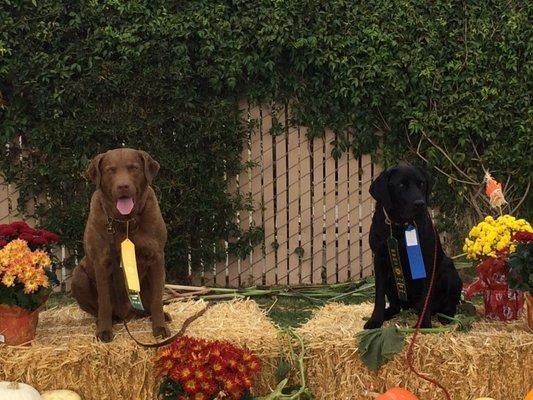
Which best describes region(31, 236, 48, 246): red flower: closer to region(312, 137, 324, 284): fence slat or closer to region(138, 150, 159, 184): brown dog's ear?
region(138, 150, 159, 184): brown dog's ear

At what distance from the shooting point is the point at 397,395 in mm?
3541

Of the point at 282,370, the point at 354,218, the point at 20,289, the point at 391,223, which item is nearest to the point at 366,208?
the point at 354,218

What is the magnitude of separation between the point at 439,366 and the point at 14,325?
7.92 feet

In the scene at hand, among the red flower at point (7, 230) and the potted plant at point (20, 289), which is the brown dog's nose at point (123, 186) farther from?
the red flower at point (7, 230)

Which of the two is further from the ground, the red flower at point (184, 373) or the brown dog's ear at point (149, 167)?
the brown dog's ear at point (149, 167)

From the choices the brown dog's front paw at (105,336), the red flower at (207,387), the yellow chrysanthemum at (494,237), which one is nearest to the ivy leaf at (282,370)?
the red flower at (207,387)

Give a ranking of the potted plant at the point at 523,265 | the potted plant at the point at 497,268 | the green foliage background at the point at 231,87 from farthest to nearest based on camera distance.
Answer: the green foliage background at the point at 231,87
the potted plant at the point at 497,268
the potted plant at the point at 523,265

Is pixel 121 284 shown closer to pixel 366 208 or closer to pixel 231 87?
pixel 231 87

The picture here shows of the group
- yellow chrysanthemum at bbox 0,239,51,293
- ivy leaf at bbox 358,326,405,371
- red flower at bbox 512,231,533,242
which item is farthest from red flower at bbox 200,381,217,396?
red flower at bbox 512,231,533,242

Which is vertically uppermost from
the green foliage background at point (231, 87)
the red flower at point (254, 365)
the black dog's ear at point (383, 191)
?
the green foliage background at point (231, 87)

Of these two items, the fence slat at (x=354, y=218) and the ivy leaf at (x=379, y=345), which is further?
the fence slat at (x=354, y=218)

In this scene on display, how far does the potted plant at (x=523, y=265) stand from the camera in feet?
12.7

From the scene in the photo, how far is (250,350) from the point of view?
3.82 meters

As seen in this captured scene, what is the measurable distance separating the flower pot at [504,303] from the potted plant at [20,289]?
8.95 feet
